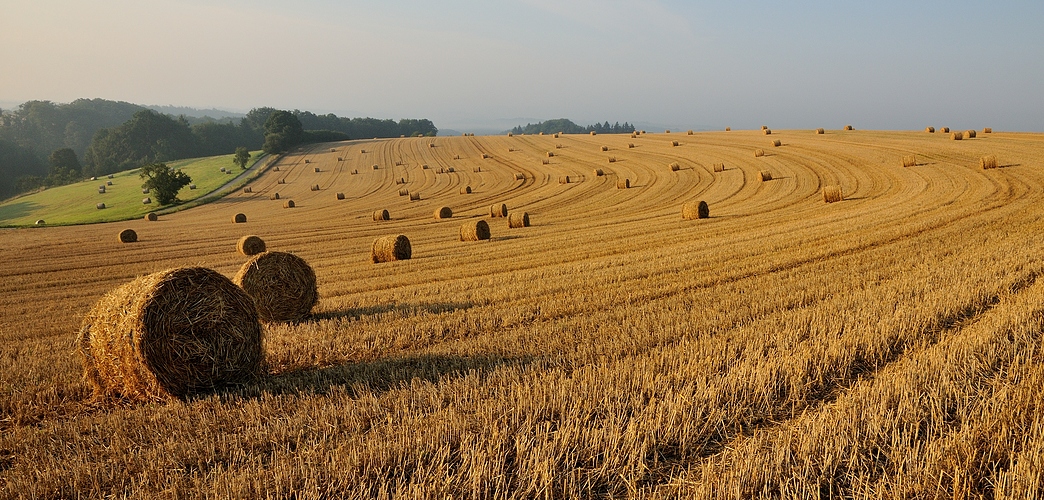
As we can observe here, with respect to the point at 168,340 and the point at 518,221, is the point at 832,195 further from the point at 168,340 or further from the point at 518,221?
the point at 168,340

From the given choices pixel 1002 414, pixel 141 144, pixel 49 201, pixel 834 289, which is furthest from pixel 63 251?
pixel 141 144

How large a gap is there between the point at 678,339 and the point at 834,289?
12.0ft

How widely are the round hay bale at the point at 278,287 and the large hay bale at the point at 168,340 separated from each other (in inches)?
119

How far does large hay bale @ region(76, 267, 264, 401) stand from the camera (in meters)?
5.65

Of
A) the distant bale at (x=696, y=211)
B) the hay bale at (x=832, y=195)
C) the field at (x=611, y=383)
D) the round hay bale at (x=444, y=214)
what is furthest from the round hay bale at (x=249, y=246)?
the hay bale at (x=832, y=195)

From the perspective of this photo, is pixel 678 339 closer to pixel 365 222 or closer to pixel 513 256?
pixel 513 256

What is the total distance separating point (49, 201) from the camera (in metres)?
53.4

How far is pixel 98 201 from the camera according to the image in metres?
49.2

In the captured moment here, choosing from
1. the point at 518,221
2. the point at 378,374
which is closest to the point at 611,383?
the point at 378,374

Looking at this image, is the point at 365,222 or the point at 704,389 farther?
the point at 365,222

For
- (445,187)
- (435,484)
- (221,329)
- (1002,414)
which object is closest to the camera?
(435,484)

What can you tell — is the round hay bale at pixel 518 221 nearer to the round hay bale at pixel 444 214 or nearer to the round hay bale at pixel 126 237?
the round hay bale at pixel 444 214

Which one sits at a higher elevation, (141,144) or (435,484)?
(141,144)

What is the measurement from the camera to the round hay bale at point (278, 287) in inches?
361
